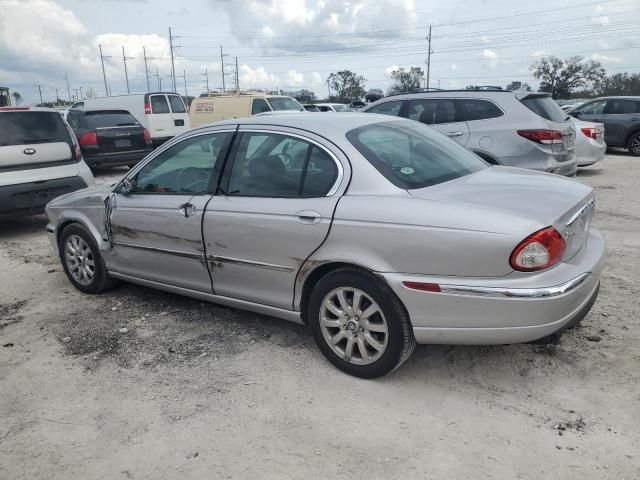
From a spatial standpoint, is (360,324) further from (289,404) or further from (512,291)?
(512,291)

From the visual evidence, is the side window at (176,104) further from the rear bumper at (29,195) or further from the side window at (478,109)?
the side window at (478,109)

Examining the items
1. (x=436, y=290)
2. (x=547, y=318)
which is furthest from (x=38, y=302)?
(x=547, y=318)

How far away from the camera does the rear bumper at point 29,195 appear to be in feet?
22.6

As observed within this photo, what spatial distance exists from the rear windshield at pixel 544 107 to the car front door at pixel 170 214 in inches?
206

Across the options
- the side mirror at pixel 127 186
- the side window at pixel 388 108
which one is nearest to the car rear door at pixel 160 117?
the side window at pixel 388 108

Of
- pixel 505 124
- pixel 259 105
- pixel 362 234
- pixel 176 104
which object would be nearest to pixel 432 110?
pixel 505 124

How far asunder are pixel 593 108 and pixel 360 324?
13.9 metres

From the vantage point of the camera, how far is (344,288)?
3.17 meters

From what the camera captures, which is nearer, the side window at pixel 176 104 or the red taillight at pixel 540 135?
the red taillight at pixel 540 135

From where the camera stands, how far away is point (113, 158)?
1237cm

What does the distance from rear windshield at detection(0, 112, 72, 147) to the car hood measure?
20.3 ft

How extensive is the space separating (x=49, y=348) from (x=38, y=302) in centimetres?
113

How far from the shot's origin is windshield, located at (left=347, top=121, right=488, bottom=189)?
3244 mm

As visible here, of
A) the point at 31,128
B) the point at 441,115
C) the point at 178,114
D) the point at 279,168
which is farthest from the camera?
the point at 178,114
